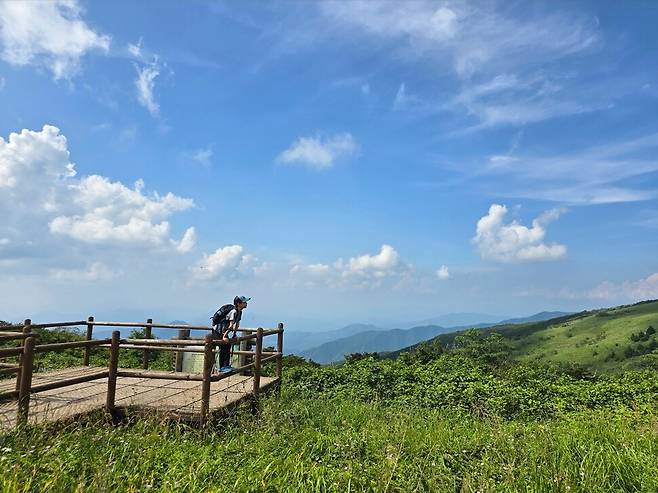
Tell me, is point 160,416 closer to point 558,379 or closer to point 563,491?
point 563,491

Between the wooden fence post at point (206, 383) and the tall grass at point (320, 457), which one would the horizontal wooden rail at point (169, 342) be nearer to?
the wooden fence post at point (206, 383)

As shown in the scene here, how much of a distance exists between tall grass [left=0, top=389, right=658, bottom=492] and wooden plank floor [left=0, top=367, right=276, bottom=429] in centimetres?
37

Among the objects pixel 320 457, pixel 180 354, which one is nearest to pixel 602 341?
pixel 180 354

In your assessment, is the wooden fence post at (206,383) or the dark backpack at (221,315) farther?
the dark backpack at (221,315)

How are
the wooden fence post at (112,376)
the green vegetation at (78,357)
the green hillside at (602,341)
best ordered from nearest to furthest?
the wooden fence post at (112,376) → the green vegetation at (78,357) → the green hillside at (602,341)

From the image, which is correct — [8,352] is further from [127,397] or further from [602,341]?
[602,341]

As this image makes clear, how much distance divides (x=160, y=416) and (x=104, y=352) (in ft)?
39.1

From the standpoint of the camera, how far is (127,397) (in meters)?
9.27

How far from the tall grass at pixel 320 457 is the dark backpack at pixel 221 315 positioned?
100 inches

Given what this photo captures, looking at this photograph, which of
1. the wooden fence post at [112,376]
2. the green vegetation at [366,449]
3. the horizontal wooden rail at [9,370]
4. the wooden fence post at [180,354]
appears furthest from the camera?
the wooden fence post at [180,354]

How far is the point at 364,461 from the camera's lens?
6.84m

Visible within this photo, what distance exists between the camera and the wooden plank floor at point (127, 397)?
25.5ft

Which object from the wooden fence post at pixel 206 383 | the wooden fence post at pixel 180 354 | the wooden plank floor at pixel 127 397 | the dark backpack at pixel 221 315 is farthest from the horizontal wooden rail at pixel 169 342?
the wooden fence post at pixel 180 354

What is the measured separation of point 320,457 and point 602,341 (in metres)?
45.3
